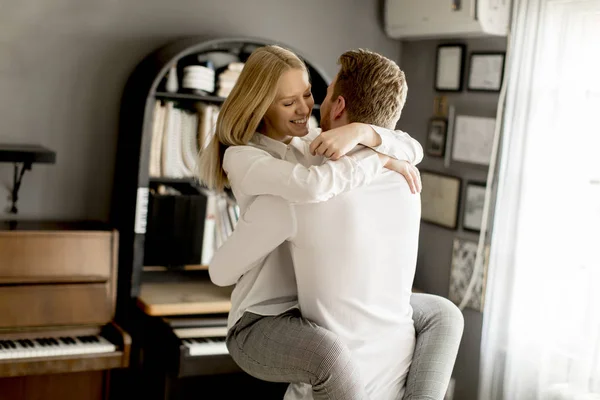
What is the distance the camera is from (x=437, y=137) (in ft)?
14.0

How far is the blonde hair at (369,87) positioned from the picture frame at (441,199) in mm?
2090

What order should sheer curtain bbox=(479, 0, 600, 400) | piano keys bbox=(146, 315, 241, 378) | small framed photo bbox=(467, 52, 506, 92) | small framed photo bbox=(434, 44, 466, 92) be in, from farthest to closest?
small framed photo bbox=(434, 44, 466, 92) → small framed photo bbox=(467, 52, 506, 92) → piano keys bbox=(146, 315, 241, 378) → sheer curtain bbox=(479, 0, 600, 400)

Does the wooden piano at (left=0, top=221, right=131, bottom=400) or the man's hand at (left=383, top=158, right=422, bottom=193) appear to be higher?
the man's hand at (left=383, top=158, right=422, bottom=193)

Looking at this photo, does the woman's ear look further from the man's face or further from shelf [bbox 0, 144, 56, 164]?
shelf [bbox 0, 144, 56, 164]

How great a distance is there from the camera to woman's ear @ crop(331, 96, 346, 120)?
207 cm

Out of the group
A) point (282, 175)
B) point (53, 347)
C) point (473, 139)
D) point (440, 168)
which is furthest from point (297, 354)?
point (440, 168)

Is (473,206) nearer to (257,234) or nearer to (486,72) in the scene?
(486,72)

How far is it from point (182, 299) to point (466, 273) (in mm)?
1425

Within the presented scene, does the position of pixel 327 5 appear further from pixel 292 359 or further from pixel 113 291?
pixel 292 359

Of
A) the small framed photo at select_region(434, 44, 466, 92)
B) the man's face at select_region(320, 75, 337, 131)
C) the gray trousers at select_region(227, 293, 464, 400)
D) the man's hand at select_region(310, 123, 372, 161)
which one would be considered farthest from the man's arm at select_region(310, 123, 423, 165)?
the small framed photo at select_region(434, 44, 466, 92)

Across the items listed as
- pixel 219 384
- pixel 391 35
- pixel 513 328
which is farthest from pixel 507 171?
pixel 219 384

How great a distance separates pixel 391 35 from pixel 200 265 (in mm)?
1687

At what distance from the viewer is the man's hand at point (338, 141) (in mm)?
1926

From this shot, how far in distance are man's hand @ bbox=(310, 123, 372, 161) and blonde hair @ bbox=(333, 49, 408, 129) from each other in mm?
99
